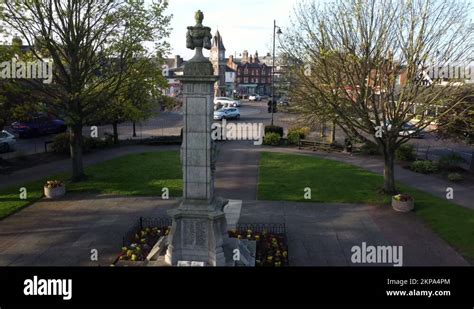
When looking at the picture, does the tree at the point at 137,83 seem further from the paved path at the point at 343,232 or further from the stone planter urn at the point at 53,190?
the paved path at the point at 343,232

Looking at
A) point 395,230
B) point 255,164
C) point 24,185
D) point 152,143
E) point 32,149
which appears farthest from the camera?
point 152,143

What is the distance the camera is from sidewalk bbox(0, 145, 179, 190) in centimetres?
2231

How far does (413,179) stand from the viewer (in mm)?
23562

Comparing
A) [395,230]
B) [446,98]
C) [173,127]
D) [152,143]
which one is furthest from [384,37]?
[173,127]

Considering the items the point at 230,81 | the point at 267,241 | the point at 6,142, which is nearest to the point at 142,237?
the point at 267,241

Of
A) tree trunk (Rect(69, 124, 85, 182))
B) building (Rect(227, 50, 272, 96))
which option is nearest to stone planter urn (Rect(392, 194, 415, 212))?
tree trunk (Rect(69, 124, 85, 182))

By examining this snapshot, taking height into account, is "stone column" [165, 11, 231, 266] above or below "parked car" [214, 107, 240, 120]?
below

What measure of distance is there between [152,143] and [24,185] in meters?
13.5

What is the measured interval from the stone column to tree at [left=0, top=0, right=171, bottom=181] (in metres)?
11.0

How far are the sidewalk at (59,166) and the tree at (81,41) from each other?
3113 millimetres

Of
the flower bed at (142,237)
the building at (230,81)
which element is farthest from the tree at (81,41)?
the building at (230,81)

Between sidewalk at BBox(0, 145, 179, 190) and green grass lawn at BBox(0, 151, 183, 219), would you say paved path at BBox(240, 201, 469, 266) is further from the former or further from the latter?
sidewalk at BBox(0, 145, 179, 190)

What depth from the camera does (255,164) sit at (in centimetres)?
2688
